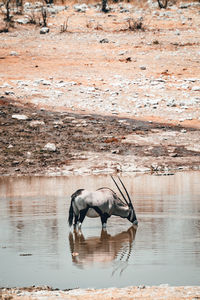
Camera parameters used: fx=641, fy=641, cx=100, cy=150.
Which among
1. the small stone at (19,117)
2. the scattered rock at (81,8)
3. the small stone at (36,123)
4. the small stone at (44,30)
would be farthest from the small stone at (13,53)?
the scattered rock at (81,8)

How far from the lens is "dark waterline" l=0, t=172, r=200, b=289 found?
7.85 metres

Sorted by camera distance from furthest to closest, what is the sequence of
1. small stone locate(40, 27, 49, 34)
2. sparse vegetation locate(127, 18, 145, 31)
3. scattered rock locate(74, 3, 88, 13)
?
scattered rock locate(74, 3, 88, 13) → sparse vegetation locate(127, 18, 145, 31) → small stone locate(40, 27, 49, 34)

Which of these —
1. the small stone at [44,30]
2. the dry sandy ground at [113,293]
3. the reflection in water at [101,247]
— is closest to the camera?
the dry sandy ground at [113,293]

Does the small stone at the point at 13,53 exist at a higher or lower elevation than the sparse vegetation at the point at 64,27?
lower

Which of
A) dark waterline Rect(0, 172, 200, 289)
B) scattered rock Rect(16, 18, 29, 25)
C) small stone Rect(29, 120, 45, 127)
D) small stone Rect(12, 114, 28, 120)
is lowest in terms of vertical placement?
small stone Rect(29, 120, 45, 127)

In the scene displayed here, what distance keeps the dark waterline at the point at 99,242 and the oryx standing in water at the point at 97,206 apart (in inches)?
10.0

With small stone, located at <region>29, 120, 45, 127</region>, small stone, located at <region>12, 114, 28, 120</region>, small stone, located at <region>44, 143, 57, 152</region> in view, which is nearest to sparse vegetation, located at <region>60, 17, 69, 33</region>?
small stone, located at <region>12, 114, 28, 120</region>

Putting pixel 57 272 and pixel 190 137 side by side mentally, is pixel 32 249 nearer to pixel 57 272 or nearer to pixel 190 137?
pixel 57 272

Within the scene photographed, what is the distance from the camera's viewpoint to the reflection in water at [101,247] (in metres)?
8.92

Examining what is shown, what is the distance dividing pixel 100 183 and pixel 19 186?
7.51ft

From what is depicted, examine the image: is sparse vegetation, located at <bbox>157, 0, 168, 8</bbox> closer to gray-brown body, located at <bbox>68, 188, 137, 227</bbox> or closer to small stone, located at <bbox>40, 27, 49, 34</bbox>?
small stone, located at <bbox>40, 27, 49, 34</bbox>

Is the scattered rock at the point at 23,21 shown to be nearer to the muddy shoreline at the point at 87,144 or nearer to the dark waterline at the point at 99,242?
the muddy shoreline at the point at 87,144

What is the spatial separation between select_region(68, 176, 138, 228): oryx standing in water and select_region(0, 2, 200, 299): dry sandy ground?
8567mm

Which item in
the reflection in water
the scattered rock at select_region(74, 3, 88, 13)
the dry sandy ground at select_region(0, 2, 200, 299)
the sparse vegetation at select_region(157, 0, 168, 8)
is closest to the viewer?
the reflection in water
